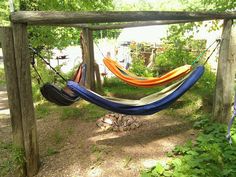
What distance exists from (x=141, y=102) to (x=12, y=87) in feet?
5.61

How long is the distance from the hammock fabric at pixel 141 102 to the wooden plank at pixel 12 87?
70 centimetres

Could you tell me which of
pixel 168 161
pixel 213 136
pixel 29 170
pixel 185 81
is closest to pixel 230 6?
pixel 185 81

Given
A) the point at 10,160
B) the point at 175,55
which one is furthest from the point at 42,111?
the point at 175,55

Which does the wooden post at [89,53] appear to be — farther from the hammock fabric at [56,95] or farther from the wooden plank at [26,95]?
the wooden plank at [26,95]

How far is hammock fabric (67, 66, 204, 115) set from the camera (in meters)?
3.28

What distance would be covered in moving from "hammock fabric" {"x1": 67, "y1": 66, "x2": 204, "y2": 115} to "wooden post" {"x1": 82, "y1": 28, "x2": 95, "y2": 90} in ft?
8.44

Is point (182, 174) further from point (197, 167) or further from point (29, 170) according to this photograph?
point (29, 170)

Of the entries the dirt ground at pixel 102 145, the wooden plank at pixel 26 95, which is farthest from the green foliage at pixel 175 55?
the wooden plank at pixel 26 95

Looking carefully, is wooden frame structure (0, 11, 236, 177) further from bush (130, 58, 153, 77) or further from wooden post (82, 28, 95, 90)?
bush (130, 58, 153, 77)

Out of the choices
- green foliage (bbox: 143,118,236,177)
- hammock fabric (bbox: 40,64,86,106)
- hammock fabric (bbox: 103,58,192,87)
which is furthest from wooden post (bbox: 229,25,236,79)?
hammock fabric (bbox: 40,64,86,106)

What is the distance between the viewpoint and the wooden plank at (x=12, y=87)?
2.74 meters

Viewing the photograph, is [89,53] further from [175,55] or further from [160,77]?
[175,55]

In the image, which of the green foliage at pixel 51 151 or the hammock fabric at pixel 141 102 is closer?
the hammock fabric at pixel 141 102

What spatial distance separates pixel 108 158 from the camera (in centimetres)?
330
